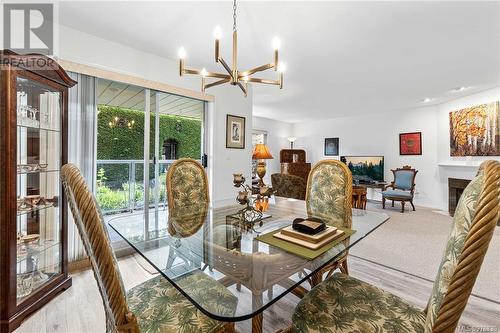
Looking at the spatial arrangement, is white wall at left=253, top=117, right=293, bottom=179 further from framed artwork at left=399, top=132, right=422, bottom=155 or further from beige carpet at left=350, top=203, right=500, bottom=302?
beige carpet at left=350, top=203, right=500, bottom=302

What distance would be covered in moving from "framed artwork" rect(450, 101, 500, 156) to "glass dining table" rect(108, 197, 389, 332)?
4.17m

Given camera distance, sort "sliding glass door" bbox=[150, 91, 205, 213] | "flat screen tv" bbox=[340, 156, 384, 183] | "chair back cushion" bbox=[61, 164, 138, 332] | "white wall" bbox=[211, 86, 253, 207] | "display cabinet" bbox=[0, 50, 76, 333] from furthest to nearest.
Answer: "flat screen tv" bbox=[340, 156, 384, 183], "white wall" bbox=[211, 86, 253, 207], "sliding glass door" bbox=[150, 91, 205, 213], "display cabinet" bbox=[0, 50, 76, 333], "chair back cushion" bbox=[61, 164, 138, 332]

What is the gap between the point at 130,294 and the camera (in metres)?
1.14

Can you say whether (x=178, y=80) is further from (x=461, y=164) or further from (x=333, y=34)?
(x=461, y=164)

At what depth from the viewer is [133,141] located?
2.84 m

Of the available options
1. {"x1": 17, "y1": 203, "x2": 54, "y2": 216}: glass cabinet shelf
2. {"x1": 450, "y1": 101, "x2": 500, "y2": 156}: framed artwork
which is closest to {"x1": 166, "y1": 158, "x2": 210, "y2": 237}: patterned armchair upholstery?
{"x1": 17, "y1": 203, "x2": 54, "y2": 216}: glass cabinet shelf

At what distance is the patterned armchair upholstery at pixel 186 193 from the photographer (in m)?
1.95

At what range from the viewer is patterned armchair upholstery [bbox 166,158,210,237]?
195 cm

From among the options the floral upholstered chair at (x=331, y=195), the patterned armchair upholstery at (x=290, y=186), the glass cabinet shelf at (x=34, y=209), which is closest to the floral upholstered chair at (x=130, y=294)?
the floral upholstered chair at (x=331, y=195)

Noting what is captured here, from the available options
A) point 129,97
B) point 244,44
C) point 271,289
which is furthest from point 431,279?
point 129,97

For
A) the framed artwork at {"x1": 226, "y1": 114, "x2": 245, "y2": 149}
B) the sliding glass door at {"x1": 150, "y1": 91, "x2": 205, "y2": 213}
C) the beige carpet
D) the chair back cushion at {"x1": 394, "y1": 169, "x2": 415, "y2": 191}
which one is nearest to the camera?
the beige carpet

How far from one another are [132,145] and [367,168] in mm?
5942

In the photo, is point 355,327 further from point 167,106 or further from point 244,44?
point 167,106

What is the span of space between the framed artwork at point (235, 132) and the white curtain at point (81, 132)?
180 cm
